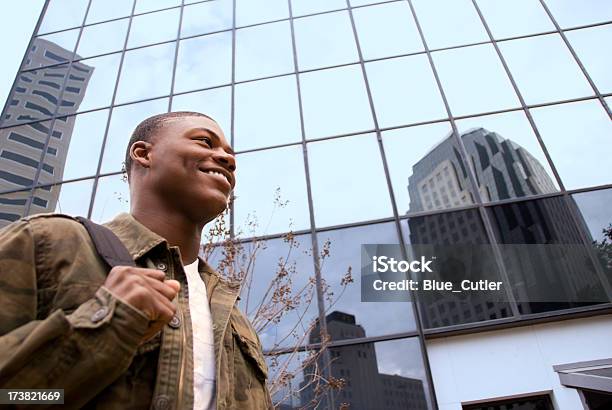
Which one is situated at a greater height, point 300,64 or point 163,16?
point 163,16

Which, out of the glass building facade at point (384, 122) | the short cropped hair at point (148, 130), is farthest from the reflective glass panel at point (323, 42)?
the short cropped hair at point (148, 130)

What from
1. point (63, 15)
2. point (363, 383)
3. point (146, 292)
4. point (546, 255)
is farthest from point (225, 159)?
point (63, 15)

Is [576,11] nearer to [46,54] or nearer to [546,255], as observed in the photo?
[546,255]

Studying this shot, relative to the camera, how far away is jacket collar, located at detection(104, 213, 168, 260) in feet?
4.47

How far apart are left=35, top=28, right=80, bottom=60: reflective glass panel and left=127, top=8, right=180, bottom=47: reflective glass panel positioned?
184cm

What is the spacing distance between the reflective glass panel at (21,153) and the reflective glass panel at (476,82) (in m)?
9.72

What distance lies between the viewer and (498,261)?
727 cm

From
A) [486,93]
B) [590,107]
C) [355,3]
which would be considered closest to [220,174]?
[486,93]

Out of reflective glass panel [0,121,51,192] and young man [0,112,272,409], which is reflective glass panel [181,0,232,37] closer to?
reflective glass panel [0,121,51,192]

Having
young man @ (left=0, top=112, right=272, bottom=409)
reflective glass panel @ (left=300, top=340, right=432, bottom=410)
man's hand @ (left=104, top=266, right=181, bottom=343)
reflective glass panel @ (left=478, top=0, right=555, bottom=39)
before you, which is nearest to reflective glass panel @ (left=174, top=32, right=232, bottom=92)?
reflective glass panel @ (left=478, top=0, right=555, bottom=39)

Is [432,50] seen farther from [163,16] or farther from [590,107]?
[163,16]

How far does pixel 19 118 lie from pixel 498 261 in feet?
38.5

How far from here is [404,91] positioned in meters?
9.75

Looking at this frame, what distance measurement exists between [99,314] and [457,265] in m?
7.19
